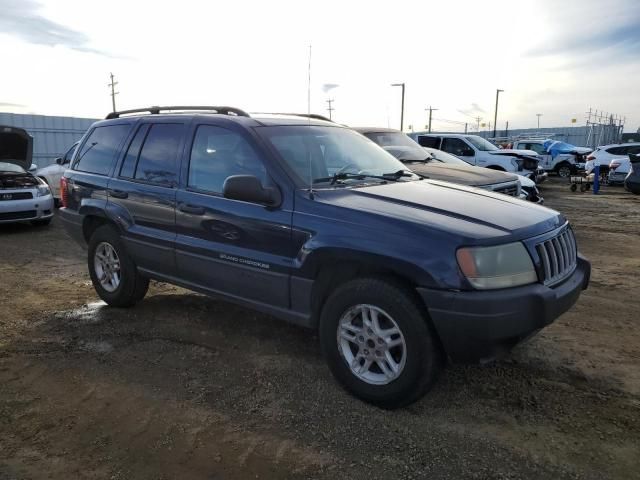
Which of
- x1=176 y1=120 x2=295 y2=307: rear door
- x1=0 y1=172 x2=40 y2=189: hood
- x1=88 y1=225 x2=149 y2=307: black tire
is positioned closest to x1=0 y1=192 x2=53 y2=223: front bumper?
x1=0 y1=172 x2=40 y2=189: hood

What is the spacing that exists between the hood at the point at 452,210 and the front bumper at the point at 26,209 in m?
8.47

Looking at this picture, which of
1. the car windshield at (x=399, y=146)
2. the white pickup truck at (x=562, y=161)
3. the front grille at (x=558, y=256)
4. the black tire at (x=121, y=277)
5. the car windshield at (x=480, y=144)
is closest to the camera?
the front grille at (x=558, y=256)

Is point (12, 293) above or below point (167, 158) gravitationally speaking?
below

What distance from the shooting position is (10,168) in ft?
35.2

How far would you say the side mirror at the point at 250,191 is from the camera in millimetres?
3602

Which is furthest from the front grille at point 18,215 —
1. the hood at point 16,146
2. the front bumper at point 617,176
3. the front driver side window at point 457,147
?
the front bumper at point 617,176

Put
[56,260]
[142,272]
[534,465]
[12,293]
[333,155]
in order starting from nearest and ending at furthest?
[534,465]
[333,155]
[142,272]
[12,293]
[56,260]

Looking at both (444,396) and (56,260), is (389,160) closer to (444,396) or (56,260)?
(444,396)

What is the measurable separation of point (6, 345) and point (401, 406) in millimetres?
3363

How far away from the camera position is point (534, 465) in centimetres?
277

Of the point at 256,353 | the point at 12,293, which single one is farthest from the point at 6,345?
the point at 256,353

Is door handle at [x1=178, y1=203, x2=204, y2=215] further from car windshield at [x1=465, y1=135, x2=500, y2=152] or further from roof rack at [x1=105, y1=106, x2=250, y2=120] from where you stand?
car windshield at [x1=465, y1=135, x2=500, y2=152]

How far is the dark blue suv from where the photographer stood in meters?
3.01

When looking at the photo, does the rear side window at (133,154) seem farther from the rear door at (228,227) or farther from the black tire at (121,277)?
the rear door at (228,227)
